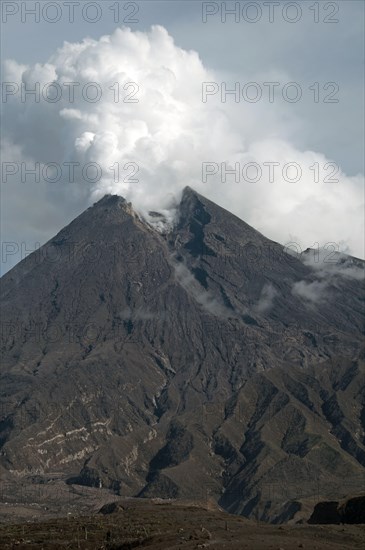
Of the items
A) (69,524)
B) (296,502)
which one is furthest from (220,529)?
(296,502)

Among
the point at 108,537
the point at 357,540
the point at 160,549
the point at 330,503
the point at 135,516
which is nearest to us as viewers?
the point at 160,549

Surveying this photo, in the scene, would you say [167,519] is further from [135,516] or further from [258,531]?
[258,531]

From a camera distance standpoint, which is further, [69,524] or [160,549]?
[69,524]

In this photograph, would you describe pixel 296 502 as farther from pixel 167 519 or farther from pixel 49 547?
pixel 49 547

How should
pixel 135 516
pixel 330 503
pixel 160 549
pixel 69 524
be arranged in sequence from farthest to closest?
pixel 330 503 → pixel 135 516 → pixel 69 524 → pixel 160 549

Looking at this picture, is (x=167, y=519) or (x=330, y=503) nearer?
(x=167, y=519)

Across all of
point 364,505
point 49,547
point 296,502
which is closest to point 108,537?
point 49,547
